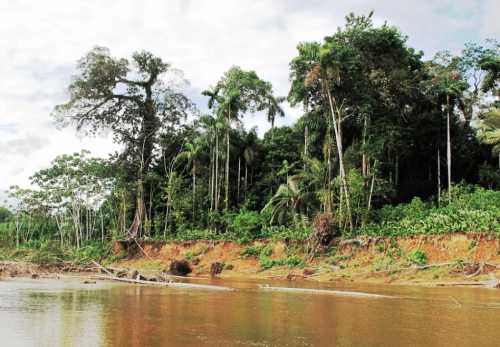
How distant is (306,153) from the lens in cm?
3058

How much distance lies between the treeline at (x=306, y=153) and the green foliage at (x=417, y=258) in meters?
1.49

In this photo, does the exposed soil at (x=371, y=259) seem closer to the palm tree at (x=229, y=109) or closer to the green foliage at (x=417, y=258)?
the green foliage at (x=417, y=258)

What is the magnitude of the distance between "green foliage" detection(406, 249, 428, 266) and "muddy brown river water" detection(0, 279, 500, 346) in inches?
286

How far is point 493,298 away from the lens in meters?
11.9

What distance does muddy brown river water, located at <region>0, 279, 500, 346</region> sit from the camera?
644 cm

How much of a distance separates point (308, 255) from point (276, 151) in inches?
541

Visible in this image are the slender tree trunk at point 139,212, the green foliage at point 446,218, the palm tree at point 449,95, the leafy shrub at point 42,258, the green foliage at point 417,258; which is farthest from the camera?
the slender tree trunk at point 139,212

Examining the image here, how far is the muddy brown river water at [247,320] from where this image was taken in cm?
644

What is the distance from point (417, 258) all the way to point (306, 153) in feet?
41.5

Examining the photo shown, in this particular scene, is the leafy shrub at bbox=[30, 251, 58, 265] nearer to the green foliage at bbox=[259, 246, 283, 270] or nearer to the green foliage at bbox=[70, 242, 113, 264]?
the green foliage at bbox=[70, 242, 113, 264]

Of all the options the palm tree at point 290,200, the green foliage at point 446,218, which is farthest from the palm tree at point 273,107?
the green foliage at point 446,218

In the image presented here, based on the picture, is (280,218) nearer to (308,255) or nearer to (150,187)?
(308,255)

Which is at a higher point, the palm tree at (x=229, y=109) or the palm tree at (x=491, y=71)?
the palm tree at (x=491, y=71)

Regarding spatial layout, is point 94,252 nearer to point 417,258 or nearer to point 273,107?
point 273,107
